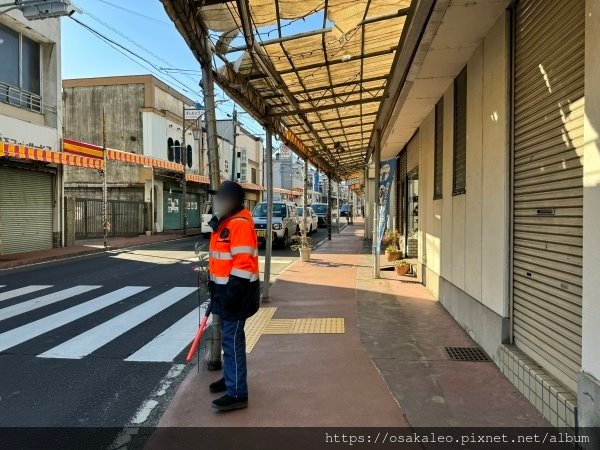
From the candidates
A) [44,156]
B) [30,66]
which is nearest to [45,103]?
[30,66]

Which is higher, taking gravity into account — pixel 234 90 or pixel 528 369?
pixel 234 90

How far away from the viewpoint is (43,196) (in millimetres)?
18391

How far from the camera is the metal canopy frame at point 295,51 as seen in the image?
5.24 metres

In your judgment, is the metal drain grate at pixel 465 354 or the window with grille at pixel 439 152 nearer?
the metal drain grate at pixel 465 354

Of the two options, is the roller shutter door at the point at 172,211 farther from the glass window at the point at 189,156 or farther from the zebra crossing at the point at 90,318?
the zebra crossing at the point at 90,318

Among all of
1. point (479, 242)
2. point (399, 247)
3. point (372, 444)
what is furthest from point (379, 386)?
point (399, 247)

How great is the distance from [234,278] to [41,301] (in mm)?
6494

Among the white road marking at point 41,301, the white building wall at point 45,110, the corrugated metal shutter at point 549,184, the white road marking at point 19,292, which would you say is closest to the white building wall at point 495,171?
the corrugated metal shutter at point 549,184

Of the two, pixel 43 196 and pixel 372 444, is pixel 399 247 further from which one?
pixel 43 196

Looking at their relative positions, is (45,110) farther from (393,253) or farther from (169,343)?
(169,343)

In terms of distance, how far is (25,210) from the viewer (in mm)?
17344

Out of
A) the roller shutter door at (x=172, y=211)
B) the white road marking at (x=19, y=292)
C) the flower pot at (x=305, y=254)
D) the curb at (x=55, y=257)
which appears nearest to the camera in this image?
the white road marking at (x=19, y=292)

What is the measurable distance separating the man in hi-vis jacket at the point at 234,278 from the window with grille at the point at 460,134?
11.6 feet

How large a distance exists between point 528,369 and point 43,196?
18.8 m
